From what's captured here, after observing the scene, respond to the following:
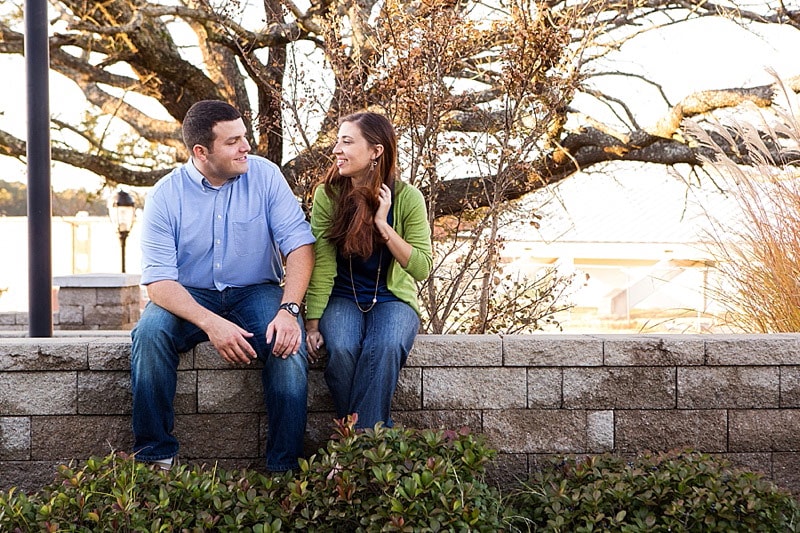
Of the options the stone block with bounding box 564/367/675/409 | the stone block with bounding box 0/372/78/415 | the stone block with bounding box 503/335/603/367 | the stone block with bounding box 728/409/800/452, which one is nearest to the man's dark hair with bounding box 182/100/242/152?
the stone block with bounding box 0/372/78/415

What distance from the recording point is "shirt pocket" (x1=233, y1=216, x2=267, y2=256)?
9.84 ft

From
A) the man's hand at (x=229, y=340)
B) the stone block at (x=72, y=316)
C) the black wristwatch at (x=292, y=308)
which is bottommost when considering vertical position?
the stone block at (x=72, y=316)

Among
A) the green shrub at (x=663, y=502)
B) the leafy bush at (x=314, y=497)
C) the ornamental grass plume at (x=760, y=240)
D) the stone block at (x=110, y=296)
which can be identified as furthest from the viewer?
the stone block at (x=110, y=296)

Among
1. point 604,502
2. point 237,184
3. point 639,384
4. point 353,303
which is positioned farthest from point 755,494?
point 237,184

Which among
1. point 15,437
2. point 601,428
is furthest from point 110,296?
point 601,428

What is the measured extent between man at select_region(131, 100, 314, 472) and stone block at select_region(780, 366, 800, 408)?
5.64 feet

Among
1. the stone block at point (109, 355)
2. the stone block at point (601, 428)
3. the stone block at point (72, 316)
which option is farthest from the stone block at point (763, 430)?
the stone block at point (72, 316)

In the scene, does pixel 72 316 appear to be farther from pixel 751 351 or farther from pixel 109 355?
pixel 751 351

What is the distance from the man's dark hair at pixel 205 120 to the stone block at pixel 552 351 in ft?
4.14

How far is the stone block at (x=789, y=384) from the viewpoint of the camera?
3043mm

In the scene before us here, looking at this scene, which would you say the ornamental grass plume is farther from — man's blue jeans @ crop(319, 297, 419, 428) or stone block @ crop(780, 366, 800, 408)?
man's blue jeans @ crop(319, 297, 419, 428)

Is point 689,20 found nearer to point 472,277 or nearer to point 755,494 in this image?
point 472,277

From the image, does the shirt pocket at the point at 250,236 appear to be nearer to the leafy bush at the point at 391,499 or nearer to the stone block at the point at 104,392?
the stone block at the point at 104,392

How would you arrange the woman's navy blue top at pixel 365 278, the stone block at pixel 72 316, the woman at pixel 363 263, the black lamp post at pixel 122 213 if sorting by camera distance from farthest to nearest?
the black lamp post at pixel 122 213 < the stone block at pixel 72 316 < the woman's navy blue top at pixel 365 278 < the woman at pixel 363 263
